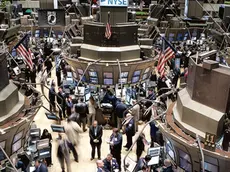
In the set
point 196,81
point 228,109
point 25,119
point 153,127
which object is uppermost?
point 196,81

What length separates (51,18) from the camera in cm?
2553

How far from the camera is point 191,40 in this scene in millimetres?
25734

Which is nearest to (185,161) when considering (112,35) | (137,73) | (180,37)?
(137,73)

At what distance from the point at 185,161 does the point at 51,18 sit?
19799mm

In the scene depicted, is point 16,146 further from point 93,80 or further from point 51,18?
point 51,18

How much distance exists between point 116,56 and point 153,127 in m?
6.26

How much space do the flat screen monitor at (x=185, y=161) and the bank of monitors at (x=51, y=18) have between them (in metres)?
19.3

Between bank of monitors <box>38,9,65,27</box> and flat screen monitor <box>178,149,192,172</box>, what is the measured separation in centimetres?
1931

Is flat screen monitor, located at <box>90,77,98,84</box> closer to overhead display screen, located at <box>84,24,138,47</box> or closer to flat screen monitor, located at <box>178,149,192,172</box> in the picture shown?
overhead display screen, located at <box>84,24,138,47</box>

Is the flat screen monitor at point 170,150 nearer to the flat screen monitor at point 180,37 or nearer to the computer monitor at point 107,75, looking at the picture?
the computer monitor at point 107,75

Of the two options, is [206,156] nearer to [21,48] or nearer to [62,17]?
[21,48]

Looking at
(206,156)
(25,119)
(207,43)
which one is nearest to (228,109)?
(206,156)

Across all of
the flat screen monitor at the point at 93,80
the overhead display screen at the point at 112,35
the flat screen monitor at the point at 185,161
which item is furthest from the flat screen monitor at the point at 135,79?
the flat screen monitor at the point at 185,161

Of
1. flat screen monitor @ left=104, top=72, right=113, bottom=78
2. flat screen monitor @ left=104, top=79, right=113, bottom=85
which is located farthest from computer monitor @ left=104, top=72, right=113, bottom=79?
flat screen monitor @ left=104, top=79, right=113, bottom=85
